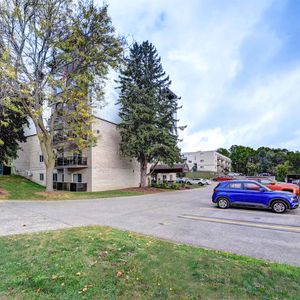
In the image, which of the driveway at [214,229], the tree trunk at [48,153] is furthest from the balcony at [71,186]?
the driveway at [214,229]

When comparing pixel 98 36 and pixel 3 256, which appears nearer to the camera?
pixel 3 256

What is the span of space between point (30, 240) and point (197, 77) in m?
16.9

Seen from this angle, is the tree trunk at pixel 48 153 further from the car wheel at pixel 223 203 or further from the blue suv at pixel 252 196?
the car wheel at pixel 223 203

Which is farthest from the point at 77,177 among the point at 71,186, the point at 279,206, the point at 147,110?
the point at 279,206

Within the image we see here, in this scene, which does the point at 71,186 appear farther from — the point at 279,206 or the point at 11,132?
the point at 279,206

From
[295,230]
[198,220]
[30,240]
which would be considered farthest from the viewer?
[198,220]

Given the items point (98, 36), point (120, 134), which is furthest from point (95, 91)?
point (120, 134)

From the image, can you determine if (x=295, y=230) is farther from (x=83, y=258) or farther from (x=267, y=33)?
(x=267, y=33)

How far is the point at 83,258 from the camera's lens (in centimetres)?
426

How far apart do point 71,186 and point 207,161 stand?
219ft

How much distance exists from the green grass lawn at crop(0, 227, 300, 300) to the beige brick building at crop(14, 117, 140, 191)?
1689 centimetres

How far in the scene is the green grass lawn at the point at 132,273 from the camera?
3.06 meters

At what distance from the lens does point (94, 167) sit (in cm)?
2345

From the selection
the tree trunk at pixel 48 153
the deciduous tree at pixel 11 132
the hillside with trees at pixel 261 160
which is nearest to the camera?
the tree trunk at pixel 48 153
